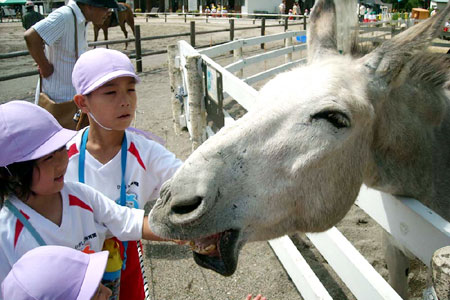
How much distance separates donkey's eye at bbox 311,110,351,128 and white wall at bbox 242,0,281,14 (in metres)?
42.9

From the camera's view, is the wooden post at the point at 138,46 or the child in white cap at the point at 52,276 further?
the wooden post at the point at 138,46

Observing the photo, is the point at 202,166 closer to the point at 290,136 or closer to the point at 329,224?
the point at 290,136

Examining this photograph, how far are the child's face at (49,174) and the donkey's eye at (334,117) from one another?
1189 mm

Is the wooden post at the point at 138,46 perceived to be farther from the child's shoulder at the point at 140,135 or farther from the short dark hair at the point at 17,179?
the short dark hair at the point at 17,179

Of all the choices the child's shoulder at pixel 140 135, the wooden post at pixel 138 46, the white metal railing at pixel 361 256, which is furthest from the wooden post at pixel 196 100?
the wooden post at pixel 138 46

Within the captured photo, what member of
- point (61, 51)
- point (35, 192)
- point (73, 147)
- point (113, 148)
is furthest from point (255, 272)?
point (61, 51)

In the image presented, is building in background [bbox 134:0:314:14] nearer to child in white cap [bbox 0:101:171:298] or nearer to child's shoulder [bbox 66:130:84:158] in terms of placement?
child's shoulder [bbox 66:130:84:158]

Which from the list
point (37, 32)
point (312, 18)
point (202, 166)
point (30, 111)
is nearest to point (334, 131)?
point (202, 166)

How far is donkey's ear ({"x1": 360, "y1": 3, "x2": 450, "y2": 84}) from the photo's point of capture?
5.82 ft

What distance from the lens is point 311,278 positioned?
2.75 meters

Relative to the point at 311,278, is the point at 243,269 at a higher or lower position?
lower

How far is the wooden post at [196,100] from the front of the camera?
5.33 m

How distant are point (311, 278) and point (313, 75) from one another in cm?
159

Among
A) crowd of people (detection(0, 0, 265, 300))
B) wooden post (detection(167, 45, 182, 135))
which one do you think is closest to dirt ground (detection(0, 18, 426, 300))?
crowd of people (detection(0, 0, 265, 300))
